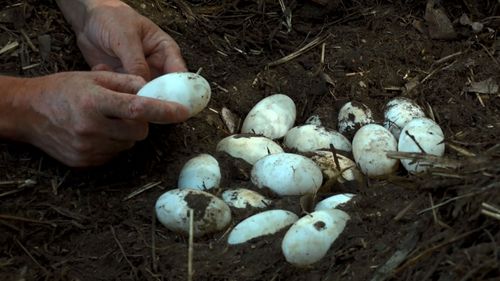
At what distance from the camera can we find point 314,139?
242 centimetres

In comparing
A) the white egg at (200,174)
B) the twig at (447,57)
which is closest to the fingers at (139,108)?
the white egg at (200,174)

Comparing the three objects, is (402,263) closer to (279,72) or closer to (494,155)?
(494,155)

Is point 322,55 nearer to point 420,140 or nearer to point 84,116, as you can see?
point 420,140

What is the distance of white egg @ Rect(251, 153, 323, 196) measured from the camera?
2164mm

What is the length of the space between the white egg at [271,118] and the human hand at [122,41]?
0.93 feet

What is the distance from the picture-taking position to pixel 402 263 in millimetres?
1618

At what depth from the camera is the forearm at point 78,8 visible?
8.44 ft

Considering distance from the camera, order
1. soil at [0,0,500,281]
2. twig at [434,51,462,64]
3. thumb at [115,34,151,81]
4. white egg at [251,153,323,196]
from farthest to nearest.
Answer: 1. twig at [434,51,462,64]
2. thumb at [115,34,151,81]
3. white egg at [251,153,323,196]
4. soil at [0,0,500,281]

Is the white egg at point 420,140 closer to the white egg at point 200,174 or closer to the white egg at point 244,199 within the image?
the white egg at point 244,199

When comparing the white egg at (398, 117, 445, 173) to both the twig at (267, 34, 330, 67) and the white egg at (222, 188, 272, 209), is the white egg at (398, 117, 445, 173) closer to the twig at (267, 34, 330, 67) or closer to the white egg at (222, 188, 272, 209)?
the white egg at (222, 188, 272, 209)

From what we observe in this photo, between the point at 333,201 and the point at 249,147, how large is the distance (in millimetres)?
384

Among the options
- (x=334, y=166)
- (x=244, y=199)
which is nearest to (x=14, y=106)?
(x=244, y=199)

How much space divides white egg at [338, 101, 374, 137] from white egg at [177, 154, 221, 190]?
474mm

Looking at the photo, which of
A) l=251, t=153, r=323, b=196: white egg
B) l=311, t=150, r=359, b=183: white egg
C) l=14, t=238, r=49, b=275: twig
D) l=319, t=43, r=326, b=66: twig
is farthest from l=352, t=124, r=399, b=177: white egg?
l=14, t=238, r=49, b=275: twig
